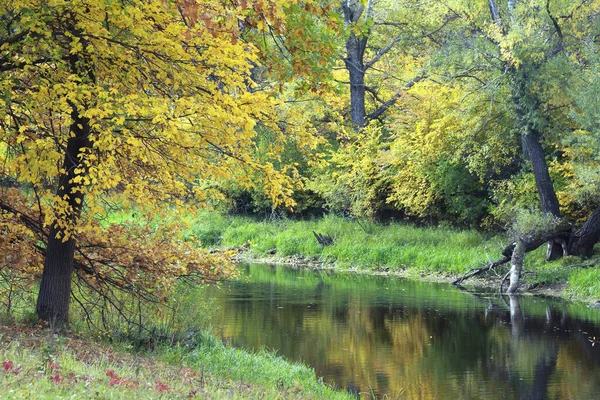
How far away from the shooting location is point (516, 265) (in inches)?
895

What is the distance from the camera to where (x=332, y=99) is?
32.0ft

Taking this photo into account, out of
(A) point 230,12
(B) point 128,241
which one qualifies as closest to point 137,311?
(B) point 128,241

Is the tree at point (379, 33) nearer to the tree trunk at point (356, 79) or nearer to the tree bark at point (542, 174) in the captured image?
the tree trunk at point (356, 79)

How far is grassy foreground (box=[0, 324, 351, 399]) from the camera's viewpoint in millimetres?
7500

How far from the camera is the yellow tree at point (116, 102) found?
9102 millimetres

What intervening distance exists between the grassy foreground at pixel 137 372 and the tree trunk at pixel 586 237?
503 inches

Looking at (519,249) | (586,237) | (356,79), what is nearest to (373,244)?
(356,79)

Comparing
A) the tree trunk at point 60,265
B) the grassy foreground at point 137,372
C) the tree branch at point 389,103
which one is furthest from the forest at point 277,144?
the grassy foreground at point 137,372

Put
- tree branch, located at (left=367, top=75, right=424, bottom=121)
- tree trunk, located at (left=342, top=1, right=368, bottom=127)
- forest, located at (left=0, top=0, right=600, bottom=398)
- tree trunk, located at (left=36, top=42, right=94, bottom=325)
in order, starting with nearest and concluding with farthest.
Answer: forest, located at (left=0, top=0, right=600, bottom=398) < tree trunk, located at (left=36, top=42, right=94, bottom=325) < tree branch, located at (left=367, top=75, right=424, bottom=121) < tree trunk, located at (left=342, top=1, right=368, bottom=127)

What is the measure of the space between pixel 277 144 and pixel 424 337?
7.13 m

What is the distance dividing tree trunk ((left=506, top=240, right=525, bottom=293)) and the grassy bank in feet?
1.49

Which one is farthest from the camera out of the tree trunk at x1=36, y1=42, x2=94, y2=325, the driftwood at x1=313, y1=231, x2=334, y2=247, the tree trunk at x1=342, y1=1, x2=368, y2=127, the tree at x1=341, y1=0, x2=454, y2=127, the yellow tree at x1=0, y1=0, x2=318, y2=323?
the tree trunk at x1=342, y1=1, x2=368, y2=127

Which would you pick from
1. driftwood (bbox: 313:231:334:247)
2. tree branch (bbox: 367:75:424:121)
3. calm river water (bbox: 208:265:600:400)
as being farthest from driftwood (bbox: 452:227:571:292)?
tree branch (bbox: 367:75:424:121)

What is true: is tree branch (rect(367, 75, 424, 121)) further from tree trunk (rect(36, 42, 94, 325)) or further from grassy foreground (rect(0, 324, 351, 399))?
tree trunk (rect(36, 42, 94, 325))
